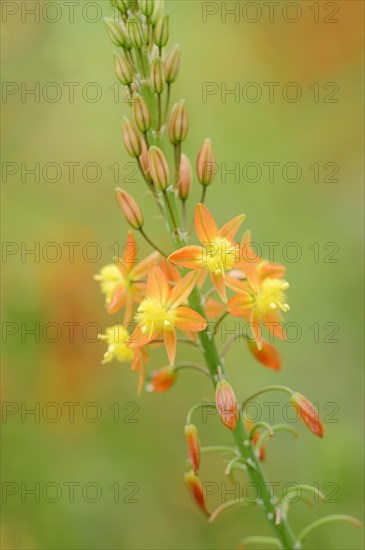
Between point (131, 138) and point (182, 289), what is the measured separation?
674mm

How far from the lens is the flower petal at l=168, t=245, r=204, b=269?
2.99m

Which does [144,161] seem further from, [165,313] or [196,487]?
[196,487]

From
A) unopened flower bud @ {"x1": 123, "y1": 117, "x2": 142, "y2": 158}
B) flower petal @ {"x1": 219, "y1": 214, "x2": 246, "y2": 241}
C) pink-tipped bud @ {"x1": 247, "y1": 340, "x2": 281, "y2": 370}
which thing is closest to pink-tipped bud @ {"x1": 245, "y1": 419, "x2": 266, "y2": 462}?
pink-tipped bud @ {"x1": 247, "y1": 340, "x2": 281, "y2": 370}


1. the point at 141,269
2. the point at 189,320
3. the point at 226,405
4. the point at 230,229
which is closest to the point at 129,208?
the point at 141,269

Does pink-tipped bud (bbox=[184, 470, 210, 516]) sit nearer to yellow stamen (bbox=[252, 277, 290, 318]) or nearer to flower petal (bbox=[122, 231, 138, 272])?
yellow stamen (bbox=[252, 277, 290, 318])

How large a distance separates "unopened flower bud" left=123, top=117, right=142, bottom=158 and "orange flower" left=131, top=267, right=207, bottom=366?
514mm

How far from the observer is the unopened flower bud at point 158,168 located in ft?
9.89

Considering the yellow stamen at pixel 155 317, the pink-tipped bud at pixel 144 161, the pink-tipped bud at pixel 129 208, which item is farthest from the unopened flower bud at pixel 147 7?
the yellow stamen at pixel 155 317

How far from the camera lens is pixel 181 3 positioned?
265 inches

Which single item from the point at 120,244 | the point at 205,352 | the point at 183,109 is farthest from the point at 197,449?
the point at 120,244

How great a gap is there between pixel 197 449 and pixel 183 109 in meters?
1.42

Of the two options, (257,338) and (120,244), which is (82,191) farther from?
(257,338)

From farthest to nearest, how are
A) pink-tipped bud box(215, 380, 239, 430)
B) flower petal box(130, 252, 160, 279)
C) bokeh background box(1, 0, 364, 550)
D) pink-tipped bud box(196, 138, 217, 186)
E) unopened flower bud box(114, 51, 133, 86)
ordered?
bokeh background box(1, 0, 364, 550)
flower petal box(130, 252, 160, 279)
pink-tipped bud box(196, 138, 217, 186)
unopened flower bud box(114, 51, 133, 86)
pink-tipped bud box(215, 380, 239, 430)

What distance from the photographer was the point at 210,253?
3.04 meters
